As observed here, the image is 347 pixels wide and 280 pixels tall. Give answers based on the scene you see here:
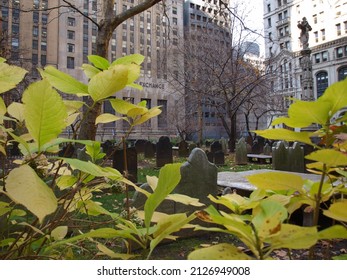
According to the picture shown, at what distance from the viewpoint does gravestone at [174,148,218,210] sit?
3.17 metres

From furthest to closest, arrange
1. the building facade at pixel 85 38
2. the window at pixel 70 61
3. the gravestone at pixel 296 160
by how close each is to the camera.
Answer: the building facade at pixel 85 38 → the window at pixel 70 61 → the gravestone at pixel 296 160

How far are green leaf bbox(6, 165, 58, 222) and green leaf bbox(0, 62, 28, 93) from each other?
0.25 m

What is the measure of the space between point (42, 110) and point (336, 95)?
16.9 inches

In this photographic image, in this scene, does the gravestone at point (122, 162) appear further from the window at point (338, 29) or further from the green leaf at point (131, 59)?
the window at point (338, 29)

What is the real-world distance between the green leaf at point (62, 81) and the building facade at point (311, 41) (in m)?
14.9

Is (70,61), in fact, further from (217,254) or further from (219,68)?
(219,68)

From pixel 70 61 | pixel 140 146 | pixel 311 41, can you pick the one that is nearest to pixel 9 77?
pixel 70 61

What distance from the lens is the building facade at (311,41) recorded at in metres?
14.8

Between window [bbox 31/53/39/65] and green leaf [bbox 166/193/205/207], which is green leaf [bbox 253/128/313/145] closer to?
green leaf [bbox 166/193/205/207]

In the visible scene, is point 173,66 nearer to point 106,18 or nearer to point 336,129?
point 106,18

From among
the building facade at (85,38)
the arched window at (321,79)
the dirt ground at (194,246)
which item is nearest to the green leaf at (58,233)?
the dirt ground at (194,246)

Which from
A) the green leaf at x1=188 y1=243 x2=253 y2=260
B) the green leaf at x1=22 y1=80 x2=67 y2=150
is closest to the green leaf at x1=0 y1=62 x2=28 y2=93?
the green leaf at x1=22 y1=80 x2=67 y2=150

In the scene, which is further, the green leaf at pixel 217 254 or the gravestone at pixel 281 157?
the gravestone at pixel 281 157

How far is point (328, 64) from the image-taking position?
16.6 m
